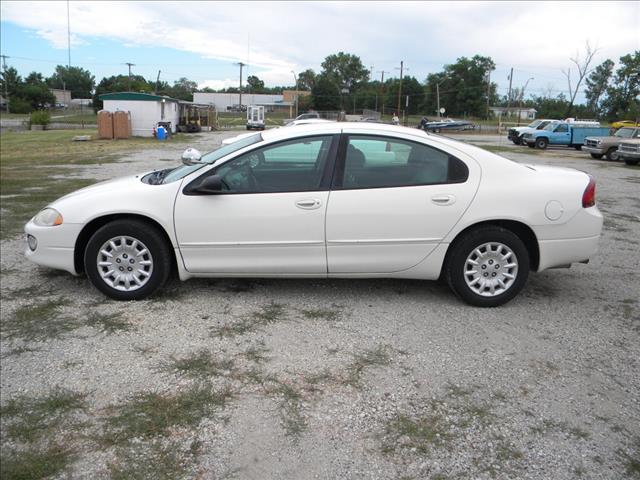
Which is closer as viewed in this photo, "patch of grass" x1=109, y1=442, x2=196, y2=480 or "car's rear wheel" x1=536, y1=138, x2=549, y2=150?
"patch of grass" x1=109, y1=442, x2=196, y2=480

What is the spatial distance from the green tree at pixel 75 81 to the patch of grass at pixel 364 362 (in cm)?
11886

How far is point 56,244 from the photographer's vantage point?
458 centimetres

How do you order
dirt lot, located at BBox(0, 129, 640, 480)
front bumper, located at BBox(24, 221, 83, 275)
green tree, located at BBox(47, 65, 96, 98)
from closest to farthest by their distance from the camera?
1. dirt lot, located at BBox(0, 129, 640, 480)
2. front bumper, located at BBox(24, 221, 83, 275)
3. green tree, located at BBox(47, 65, 96, 98)

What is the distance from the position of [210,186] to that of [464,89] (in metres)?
88.8

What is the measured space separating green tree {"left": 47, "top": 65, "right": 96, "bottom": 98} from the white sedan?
11724 cm

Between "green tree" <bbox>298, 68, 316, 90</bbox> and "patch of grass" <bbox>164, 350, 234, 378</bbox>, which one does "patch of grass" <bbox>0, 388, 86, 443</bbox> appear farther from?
"green tree" <bbox>298, 68, 316, 90</bbox>

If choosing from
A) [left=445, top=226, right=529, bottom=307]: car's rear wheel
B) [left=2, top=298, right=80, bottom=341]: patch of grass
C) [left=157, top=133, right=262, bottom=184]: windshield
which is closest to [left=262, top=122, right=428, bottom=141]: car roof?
[left=157, top=133, right=262, bottom=184]: windshield

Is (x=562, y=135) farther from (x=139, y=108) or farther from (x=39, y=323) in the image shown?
(x=39, y=323)

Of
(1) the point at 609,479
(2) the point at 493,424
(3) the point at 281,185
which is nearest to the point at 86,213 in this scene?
(3) the point at 281,185

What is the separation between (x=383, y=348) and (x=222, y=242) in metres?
1.58

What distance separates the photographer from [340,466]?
8.48 feet

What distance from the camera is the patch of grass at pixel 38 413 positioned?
2.76m

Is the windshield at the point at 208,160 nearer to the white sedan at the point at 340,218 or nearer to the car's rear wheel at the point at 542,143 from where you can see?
the white sedan at the point at 340,218

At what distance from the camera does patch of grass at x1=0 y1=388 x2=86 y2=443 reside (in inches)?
109
